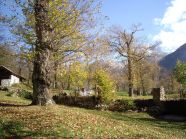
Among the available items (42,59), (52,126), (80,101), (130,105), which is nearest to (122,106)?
(130,105)

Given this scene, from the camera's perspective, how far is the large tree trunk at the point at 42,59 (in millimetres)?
20578

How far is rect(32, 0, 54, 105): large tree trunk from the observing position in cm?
2058

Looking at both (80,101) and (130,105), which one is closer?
(130,105)

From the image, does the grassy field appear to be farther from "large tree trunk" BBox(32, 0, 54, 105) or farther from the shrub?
the shrub

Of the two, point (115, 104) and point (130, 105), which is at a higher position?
point (115, 104)

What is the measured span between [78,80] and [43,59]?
103ft

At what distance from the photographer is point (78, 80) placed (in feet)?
171

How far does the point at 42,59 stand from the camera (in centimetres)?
2086

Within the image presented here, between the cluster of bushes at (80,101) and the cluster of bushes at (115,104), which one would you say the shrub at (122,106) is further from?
the cluster of bushes at (80,101)

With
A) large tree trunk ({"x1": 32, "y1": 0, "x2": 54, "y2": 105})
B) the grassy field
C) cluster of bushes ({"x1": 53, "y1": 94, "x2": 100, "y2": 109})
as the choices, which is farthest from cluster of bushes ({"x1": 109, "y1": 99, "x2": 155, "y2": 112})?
the grassy field

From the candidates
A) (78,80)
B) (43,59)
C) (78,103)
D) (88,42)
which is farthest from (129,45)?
(43,59)

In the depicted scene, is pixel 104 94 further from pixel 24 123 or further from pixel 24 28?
pixel 24 123

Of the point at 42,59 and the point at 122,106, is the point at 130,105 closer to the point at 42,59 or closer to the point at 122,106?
the point at 122,106

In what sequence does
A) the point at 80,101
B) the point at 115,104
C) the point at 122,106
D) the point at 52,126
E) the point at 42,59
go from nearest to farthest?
the point at 52,126 < the point at 42,59 < the point at 122,106 < the point at 115,104 < the point at 80,101
